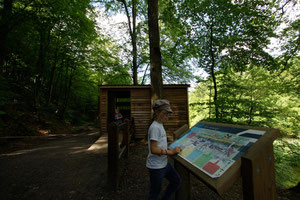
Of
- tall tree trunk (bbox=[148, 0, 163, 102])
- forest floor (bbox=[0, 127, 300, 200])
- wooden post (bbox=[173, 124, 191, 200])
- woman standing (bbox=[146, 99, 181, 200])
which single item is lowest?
forest floor (bbox=[0, 127, 300, 200])

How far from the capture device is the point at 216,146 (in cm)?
148

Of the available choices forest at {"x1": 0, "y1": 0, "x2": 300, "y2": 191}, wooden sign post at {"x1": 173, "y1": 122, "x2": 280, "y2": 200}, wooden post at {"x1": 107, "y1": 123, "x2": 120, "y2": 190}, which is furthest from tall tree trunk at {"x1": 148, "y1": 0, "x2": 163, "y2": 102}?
wooden sign post at {"x1": 173, "y1": 122, "x2": 280, "y2": 200}

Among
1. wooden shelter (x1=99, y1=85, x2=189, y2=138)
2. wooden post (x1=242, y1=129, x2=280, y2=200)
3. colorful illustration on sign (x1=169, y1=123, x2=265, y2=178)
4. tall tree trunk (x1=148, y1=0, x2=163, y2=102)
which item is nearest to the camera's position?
wooden post (x1=242, y1=129, x2=280, y2=200)

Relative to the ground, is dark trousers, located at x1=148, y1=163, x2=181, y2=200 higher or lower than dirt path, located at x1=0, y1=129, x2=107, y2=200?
higher

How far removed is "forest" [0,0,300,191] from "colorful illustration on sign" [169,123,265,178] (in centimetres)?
379

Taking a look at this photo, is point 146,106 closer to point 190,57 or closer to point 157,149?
point 190,57

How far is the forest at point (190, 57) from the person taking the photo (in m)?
5.29

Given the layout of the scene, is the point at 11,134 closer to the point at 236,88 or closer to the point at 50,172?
the point at 50,172

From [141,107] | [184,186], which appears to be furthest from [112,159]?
[141,107]

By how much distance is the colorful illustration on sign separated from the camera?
1.24 metres

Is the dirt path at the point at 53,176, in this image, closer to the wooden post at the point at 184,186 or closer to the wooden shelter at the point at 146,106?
the wooden post at the point at 184,186

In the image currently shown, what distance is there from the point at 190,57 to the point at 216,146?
10.4 metres

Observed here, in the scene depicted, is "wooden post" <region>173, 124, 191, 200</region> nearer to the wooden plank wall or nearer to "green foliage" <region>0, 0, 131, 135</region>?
the wooden plank wall

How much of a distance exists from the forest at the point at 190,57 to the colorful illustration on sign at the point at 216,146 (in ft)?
12.4
